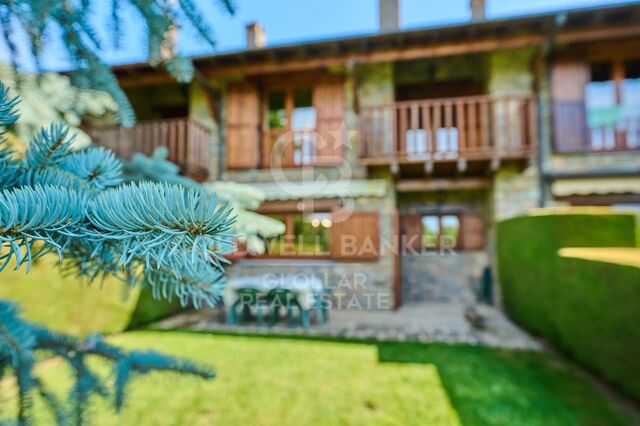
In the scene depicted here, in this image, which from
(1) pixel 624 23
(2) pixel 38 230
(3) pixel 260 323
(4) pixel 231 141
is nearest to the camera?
(2) pixel 38 230

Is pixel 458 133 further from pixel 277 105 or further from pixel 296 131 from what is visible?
pixel 277 105

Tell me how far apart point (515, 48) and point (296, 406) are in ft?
27.5

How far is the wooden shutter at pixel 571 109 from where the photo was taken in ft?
22.6

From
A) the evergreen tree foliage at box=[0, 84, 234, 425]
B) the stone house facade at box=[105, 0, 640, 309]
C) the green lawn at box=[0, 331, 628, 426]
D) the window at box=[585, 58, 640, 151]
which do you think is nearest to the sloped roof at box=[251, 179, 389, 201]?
the stone house facade at box=[105, 0, 640, 309]

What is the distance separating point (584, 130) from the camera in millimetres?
6934

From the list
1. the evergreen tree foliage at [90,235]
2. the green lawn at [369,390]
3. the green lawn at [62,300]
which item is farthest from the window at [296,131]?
the evergreen tree foliage at [90,235]

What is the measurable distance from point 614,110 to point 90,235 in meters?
9.42

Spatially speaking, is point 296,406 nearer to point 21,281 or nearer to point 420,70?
point 21,281

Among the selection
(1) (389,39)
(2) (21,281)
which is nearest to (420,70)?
(1) (389,39)

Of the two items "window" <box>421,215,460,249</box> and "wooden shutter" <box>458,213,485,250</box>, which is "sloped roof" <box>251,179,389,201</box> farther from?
"wooden shutter" <box>458,213,485,250</box>

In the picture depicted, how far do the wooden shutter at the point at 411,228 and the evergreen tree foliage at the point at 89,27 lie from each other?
8290mm

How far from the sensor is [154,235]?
42 cm

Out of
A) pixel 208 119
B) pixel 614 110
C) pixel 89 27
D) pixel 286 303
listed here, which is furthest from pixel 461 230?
pixel 89 27

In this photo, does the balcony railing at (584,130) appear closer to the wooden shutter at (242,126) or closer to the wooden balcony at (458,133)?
the wooden balcony at (458,133)
